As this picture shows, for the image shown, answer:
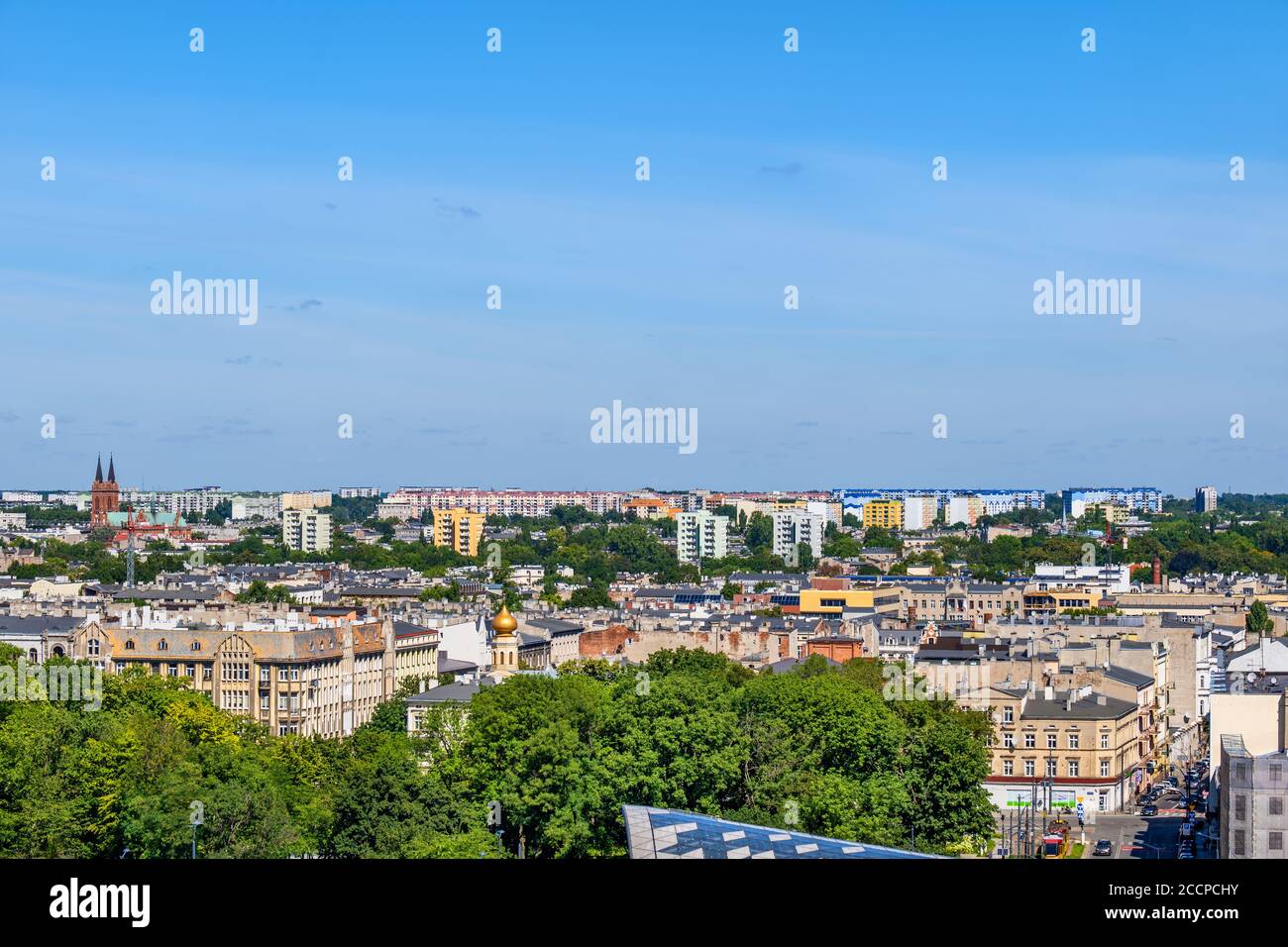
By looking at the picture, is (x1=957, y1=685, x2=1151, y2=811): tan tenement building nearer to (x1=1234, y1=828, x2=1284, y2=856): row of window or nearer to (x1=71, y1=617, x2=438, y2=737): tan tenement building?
(x1=1234, y1=828, x2=1284, y2=856): row of window

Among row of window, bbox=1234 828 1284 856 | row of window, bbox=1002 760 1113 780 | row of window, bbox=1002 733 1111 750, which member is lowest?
row of window, bbox=1002 760 1113 780

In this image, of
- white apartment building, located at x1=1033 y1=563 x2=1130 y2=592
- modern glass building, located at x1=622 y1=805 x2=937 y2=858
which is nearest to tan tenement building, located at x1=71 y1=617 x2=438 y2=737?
modern glass building, located at x1=622 y1=805 x2=937 y2=858

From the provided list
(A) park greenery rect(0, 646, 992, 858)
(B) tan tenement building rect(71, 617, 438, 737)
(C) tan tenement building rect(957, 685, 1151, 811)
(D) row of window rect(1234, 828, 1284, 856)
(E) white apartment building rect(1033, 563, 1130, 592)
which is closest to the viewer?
(D) row of window rect(1234, 828, 1284, 856)

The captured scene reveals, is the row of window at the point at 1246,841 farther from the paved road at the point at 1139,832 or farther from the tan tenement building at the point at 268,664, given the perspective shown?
the tan tenement building at the point at 268,664

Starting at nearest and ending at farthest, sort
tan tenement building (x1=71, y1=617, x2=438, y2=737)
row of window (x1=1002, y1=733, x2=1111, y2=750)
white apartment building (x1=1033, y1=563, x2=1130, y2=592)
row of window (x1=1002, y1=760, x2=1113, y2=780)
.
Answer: row of window (x1=1002, y1=760, x2=1113, y2=780)
row of window (x1=1002, y1=733, x2=1111, y2=750)
tan tenement building (x1=71, y1=617, x2=438, y2=737)
white apartment building (x1=1033, y1=563, x2=1130, y2=592)
